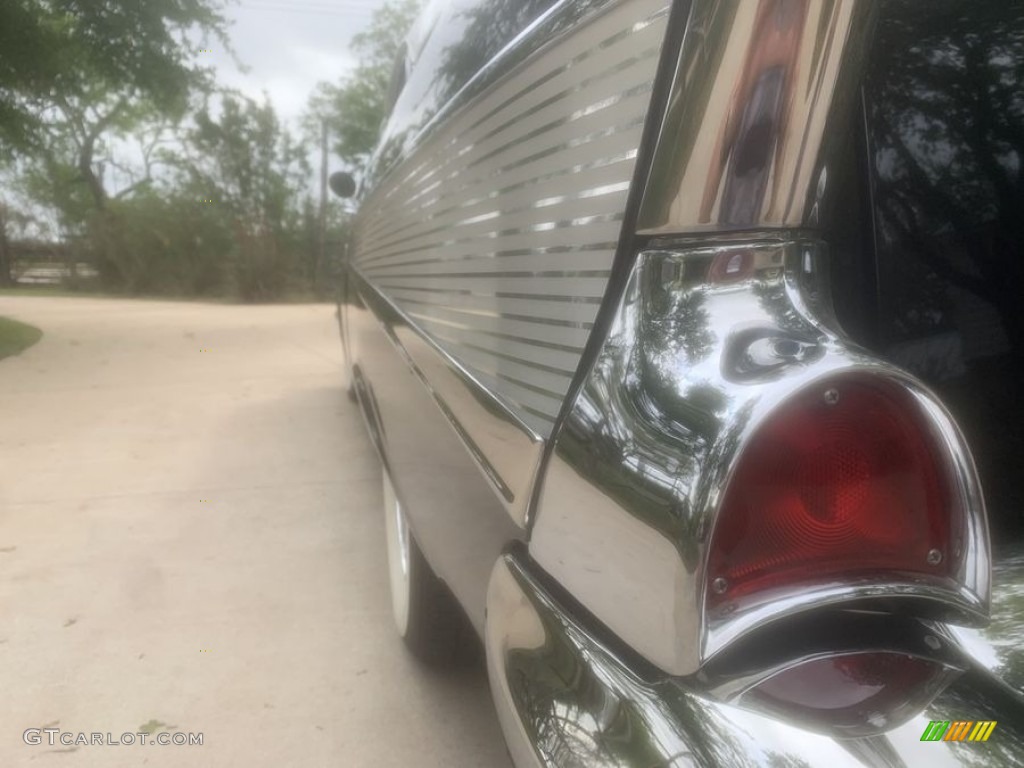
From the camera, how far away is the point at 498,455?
1384 mm

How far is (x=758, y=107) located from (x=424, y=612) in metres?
1.81

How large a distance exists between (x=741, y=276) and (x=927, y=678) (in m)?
0.50

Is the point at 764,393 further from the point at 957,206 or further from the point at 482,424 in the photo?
the point at 482,424

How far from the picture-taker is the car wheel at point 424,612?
2.30m

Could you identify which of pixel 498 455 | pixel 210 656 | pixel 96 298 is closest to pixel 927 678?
pixel 498 455

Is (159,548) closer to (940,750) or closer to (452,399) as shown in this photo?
(452,399)

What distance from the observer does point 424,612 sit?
2.37 metres

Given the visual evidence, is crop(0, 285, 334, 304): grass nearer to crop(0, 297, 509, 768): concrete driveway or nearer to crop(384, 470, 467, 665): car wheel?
crop(0, 297, 509, 768): concrete driveway

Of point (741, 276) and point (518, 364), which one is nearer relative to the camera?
point (741, 276)

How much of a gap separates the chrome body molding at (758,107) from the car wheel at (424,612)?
1.47 metres

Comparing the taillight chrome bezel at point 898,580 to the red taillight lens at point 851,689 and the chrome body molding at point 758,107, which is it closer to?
the red taillight lens at point 851,689

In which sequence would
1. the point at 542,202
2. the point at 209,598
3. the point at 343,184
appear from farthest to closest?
the point at 343,184 → the point at 209,598 → the point at 542,202

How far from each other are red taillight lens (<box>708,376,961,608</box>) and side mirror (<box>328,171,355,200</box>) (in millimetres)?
4879

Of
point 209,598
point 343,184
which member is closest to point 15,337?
point 343,184
